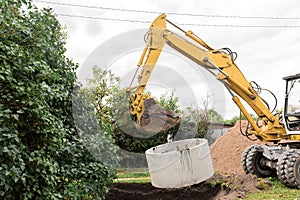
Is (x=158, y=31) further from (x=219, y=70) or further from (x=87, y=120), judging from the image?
(x=87, y=120)

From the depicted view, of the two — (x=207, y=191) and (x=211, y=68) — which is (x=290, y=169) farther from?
(x=211, y=68)

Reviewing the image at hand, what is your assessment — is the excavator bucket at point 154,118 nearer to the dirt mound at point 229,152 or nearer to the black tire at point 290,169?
the black tire at point 290,169

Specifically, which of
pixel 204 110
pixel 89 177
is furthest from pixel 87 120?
pixel 204 110

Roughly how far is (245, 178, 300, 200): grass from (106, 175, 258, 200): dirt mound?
0.16 m

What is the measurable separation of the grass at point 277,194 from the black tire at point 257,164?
914mm

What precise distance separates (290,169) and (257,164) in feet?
4.41

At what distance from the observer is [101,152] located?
14.8 feet

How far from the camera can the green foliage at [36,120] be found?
11.1 ft

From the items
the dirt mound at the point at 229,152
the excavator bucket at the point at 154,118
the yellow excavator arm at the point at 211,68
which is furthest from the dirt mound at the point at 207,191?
the dirt mound at the point at 229,152

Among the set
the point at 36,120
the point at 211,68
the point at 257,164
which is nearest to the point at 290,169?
the point at 257,164

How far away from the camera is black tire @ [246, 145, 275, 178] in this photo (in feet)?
26.2

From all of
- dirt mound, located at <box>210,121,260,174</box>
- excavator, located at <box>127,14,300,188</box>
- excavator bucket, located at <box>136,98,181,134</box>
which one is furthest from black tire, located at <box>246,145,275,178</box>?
excavator bucket, located at <box>136,98,181,134</box>

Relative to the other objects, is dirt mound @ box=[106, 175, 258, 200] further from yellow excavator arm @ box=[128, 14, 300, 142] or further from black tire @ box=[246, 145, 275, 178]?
yellow excavator arm @ box=[128, 14, 300, 142]

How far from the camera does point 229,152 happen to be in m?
11.3
